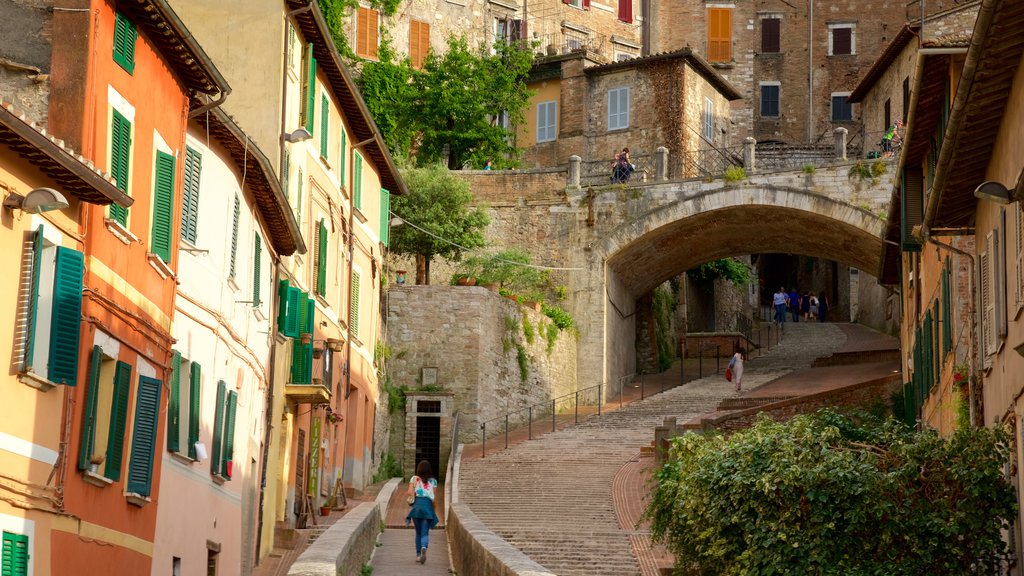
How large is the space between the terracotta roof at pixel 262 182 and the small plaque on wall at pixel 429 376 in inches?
497

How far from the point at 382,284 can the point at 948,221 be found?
19364 mm

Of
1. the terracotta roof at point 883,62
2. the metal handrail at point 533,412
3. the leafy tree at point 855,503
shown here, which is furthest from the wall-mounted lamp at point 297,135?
the terracotta roof at point 883,62

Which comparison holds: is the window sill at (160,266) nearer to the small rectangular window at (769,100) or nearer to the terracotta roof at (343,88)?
the terracotta roof at (343,88)

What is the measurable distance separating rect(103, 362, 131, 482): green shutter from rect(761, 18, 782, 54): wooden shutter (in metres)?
44.8

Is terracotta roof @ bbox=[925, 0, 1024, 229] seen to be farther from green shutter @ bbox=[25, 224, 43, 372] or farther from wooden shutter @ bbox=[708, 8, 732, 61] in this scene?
wooden shutter @ bbox=[708, 8, 732, 61]

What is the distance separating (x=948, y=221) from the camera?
1653 cm

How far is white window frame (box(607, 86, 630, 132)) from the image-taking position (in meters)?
46.1

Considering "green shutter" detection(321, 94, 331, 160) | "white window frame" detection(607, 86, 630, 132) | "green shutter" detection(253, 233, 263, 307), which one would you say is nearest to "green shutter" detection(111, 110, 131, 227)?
"green shutter" detection(253, 233, 263, 307)

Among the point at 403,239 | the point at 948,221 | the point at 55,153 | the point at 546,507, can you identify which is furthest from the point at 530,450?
the point at 55,153

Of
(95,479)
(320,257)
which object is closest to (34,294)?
(95,479)

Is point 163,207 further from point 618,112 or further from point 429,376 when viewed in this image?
point 618,112

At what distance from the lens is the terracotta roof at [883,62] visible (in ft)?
143

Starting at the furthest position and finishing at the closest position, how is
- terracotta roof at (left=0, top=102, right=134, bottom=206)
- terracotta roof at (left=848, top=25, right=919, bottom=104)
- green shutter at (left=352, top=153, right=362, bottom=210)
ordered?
1. terracotta roof at (left=848, top=25, right=919, bottom=104)
2. green shutter at (left=352, top=153, right=362, bottom=210)
3. terracotta roof at (left=0, top=102, right=134, bottom=206)

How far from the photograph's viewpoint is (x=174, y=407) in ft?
48.2
